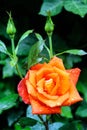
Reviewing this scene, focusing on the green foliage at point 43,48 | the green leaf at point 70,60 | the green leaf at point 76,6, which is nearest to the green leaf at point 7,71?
the green foliage at point 43,48

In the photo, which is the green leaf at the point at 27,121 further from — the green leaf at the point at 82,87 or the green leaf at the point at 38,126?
the green leaf at the point at 82,87

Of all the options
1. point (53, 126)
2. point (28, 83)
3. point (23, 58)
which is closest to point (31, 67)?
point (28, 83)

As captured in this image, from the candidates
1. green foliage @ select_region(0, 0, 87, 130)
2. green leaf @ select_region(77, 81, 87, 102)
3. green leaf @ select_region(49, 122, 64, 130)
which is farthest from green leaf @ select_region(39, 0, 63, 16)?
green leaf @ select_region(49, 122, 64, 130)

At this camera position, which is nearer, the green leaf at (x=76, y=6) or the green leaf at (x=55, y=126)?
the green leaf at (x=55, y=126)

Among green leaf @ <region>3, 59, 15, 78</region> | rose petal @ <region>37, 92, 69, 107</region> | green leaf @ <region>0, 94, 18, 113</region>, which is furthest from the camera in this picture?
green leaf @ <region>3, 59, 15, 78</region>

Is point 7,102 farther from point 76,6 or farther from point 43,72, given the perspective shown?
point 76,6

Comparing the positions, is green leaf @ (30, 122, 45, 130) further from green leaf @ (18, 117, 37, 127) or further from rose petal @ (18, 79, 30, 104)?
rose petal @ (18, 79, 30, 104)
